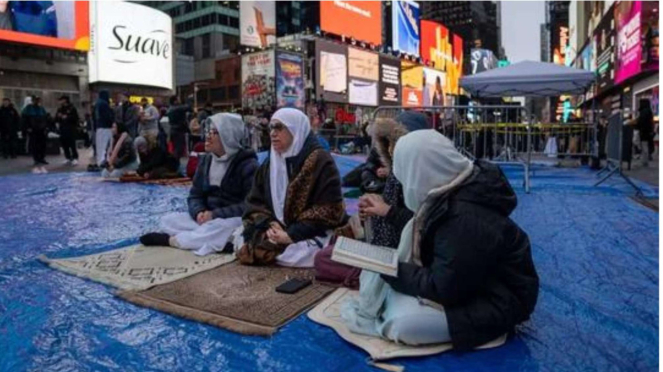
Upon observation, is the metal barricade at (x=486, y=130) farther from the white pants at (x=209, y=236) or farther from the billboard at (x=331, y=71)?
the billboard at (x=331, y=71)

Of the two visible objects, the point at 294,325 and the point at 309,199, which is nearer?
the point at 294,325

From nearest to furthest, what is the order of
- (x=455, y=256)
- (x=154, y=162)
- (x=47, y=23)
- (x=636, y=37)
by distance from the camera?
(x=455, y=256) → (x=154, y=162) → (x=47, y=23) → (x=636, y=37)

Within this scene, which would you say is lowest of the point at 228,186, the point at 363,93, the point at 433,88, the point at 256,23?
the point at 228,186

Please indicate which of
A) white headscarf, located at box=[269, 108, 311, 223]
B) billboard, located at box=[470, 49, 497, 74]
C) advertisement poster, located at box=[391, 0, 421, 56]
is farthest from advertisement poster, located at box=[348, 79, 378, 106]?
white headscarf, located at box=[269, 108, 311, 223]

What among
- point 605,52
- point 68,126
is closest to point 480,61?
point 605,52

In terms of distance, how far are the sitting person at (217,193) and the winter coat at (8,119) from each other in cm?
1114

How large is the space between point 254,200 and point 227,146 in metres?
0.63

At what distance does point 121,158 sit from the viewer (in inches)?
354

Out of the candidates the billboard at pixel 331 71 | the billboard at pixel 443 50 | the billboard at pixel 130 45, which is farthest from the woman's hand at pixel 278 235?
the billboard at pixel 443 50

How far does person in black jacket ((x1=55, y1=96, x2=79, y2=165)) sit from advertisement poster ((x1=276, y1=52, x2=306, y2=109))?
14415 millimetres

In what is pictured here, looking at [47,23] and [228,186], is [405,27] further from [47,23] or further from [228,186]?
[228,186]

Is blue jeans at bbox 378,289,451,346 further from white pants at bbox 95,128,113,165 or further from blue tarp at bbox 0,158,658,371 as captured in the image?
white pants at bbox 95,128,113,165

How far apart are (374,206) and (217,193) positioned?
5.84 feet

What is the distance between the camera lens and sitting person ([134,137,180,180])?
8.20 m
